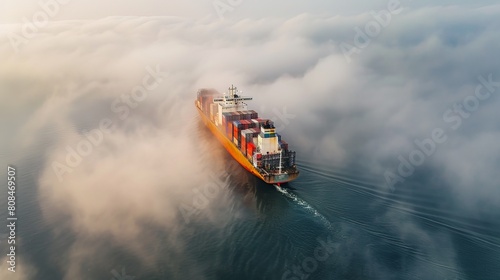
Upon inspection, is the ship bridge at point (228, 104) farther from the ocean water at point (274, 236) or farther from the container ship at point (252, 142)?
the ocean water at point (274, 236)

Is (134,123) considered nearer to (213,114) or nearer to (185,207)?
(213,114)

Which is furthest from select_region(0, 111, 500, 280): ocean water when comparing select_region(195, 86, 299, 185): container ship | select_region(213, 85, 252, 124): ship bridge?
select_region(213, 85, 252, 124): ship bridge

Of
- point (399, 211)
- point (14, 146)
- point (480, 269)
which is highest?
point (14, 146)

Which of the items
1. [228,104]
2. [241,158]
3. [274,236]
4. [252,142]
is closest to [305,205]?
[274,236]

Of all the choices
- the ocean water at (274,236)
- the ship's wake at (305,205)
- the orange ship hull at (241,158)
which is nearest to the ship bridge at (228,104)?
the orange ship hull at (241,158)

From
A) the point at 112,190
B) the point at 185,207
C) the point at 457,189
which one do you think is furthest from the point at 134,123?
the point at 457,189

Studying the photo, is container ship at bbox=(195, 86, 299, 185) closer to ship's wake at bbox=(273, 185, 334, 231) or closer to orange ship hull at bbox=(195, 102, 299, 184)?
orange ship hull at bbox=(195, 102, 299, 184)
